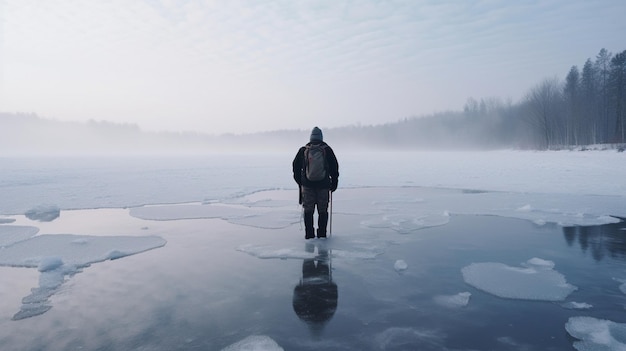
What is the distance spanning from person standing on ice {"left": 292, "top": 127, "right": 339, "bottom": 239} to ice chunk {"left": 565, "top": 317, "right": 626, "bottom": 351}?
4.38m

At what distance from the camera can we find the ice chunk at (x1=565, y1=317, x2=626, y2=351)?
10.3 feet

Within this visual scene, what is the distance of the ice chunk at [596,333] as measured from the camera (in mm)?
3148

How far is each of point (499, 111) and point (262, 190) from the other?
110 metres

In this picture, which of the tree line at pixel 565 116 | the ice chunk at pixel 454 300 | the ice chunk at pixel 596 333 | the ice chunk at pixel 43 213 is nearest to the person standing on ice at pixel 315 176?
the ice chunk at pixel 454 300

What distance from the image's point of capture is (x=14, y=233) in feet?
25.6

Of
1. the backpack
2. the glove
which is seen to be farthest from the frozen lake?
the backpack

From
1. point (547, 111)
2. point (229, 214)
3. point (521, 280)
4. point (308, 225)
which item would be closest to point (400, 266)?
point (521, 280)

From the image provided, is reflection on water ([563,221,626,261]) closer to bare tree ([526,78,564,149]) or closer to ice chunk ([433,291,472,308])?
ice chunk ([433,291,472,308])

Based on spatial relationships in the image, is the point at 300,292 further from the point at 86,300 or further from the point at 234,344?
the point at 86,300

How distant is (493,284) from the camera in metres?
4.64

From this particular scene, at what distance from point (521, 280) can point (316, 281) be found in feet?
8.98

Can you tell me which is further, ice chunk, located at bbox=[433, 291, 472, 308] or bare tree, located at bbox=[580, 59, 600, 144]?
bare tree, located at bbox=[580, 59, 600, 144]

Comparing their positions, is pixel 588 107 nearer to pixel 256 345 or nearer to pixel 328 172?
pixel 328 172

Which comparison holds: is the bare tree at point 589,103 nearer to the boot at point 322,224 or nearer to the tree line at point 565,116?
the tree line at point 565,116
